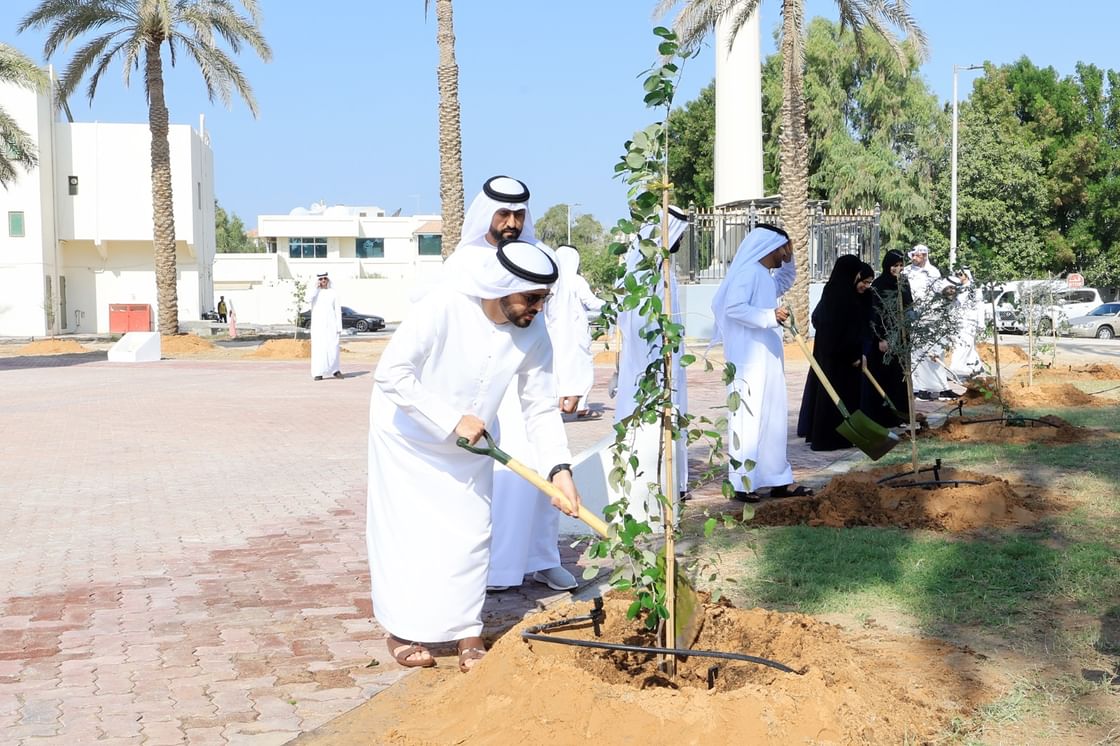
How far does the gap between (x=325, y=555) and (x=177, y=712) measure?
2482 millimetres

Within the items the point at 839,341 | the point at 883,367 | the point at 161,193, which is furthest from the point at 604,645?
the point at 161,193

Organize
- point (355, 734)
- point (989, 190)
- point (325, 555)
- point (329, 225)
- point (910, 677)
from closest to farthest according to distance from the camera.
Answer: point (355, 734)
point (910, 677)
point (325, 555)
point (989, 190)
point (329, 225)

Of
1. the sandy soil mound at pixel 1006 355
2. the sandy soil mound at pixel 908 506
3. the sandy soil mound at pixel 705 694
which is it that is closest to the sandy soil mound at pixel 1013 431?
the sandy soil mound at pixel 908 506

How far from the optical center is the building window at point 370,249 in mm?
70875

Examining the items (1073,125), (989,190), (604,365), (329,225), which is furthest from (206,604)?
(329,225)

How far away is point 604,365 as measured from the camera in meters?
22.8

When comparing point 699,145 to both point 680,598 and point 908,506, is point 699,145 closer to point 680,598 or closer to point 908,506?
point 908,506

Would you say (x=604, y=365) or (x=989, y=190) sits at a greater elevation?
(x=989, y=190)

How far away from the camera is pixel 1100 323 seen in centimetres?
3678

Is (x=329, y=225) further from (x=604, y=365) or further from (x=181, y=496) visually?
(x=181, y=496)

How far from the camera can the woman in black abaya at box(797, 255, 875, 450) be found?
1015 centimetres

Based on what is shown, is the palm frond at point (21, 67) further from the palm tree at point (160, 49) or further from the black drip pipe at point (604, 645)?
the black drip pipe at point (604, 645)

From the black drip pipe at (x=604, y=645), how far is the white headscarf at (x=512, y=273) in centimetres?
116

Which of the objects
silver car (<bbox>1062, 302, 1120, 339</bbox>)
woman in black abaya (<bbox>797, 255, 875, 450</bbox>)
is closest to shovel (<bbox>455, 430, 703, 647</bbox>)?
woman in black abaya (<bbox>797, 255, 875, 450</bbox>)
